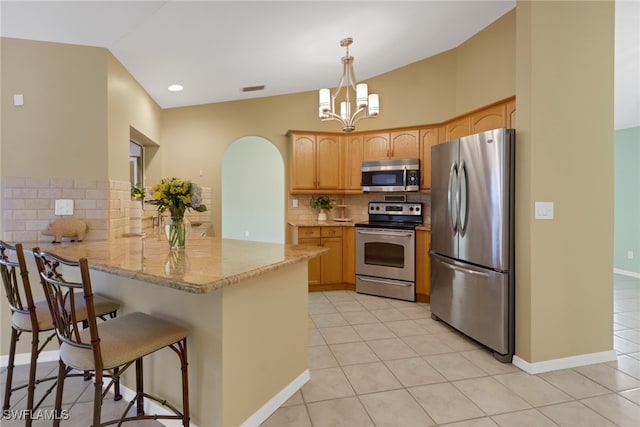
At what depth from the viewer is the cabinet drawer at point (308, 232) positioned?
4.44m

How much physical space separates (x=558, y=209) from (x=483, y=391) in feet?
4.50

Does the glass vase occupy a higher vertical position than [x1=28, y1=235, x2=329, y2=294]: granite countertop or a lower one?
higher

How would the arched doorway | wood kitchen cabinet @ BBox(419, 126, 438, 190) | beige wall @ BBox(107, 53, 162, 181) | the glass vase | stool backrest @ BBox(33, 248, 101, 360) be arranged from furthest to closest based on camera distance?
the arched doorway
wood kitchen cabinet @ BBox(419, 126, 438, 190)
beige wall @ BBox(107, 53, 162, 181)
the glass vase
stool backrest @ BBox(33, 248, 101, 360)

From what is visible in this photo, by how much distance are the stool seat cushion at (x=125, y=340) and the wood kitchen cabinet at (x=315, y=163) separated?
3197 mm

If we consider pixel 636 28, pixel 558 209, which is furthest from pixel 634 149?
pixel 558 209

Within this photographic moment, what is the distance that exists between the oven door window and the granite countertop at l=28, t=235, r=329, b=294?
85.8 inches

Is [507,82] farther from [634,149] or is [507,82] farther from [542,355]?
[634,149]

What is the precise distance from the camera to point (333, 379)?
2297 millimetres

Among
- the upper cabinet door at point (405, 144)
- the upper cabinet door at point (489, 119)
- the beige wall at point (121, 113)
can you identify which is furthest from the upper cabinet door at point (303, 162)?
the upper cabinet door at point (489, 119)

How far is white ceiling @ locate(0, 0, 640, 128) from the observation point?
240cm

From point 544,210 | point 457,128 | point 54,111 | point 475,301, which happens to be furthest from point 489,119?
point 54,111

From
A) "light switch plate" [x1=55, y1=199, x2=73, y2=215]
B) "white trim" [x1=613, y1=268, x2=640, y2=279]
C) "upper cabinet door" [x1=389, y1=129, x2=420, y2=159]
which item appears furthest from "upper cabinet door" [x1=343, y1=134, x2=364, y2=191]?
"white trim" [x1=613, y1=268, x2=640, y2=279]

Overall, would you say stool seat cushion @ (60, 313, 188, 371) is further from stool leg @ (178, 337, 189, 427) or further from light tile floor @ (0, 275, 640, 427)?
light tile floor @ (0, 275, 640, 427)

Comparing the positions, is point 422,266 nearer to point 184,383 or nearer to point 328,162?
point 328,162
